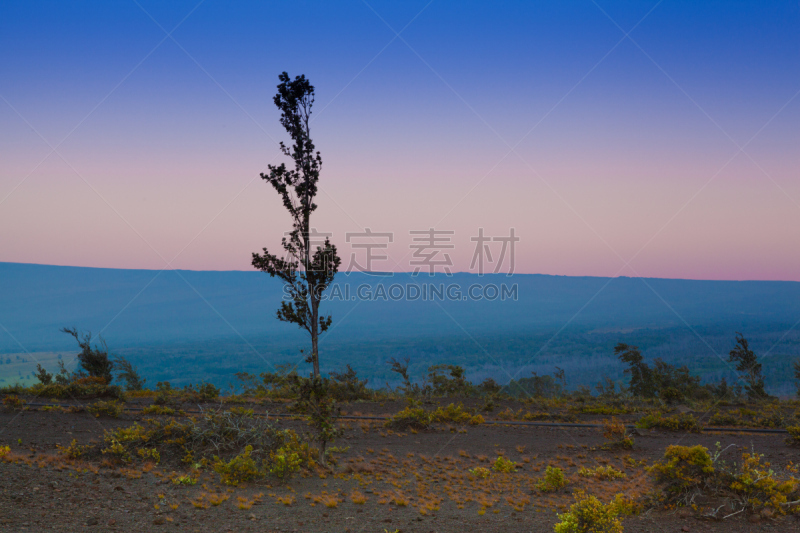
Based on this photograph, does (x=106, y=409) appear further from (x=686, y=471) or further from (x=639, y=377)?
(x=639, y=377)

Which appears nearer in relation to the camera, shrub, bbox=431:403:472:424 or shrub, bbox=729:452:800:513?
shrub, bbox=729:452:800:513

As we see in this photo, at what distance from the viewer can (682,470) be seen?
779cm

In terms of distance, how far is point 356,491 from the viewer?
8789 mm

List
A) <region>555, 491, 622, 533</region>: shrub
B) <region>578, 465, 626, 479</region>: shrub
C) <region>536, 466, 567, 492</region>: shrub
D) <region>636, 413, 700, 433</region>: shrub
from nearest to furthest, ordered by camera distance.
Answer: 1. <region>555, 491, 622, 533</region>: shrub
2. <region>536, 466, 567, 492</region>: shrub
3. <region>578, 465, 626, 479</region>: shrub
4. <region>636, 413, 700, 433</region>: shrub

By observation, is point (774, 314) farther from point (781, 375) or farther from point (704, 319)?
point (781, 375)

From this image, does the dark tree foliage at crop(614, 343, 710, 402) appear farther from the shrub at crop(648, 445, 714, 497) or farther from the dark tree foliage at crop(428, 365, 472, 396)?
the shrub at crop(648, 445, 714, 497)

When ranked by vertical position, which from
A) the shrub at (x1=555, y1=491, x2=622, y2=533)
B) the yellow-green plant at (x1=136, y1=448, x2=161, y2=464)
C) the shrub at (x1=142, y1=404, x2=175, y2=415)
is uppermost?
the shrub at (x1=555, y1=491, x2=622, y2=533)

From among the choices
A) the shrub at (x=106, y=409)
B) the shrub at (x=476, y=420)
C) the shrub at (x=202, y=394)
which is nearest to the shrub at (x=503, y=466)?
the shrub at (x=476, y=420)

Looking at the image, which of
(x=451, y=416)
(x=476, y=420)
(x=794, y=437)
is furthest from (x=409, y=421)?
(x=794, y=437)

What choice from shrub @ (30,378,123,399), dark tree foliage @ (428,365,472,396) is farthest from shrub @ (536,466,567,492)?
shrub @ (30,378,123,399)

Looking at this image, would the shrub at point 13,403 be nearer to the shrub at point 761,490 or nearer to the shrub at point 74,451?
the shrub at point 74,451

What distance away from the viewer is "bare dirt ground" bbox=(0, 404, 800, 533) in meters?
6.71

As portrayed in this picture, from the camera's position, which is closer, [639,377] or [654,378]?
[654,378]

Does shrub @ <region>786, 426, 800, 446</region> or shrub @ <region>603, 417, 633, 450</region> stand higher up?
shrub @ <region>786, 426, 800, 446</region>
